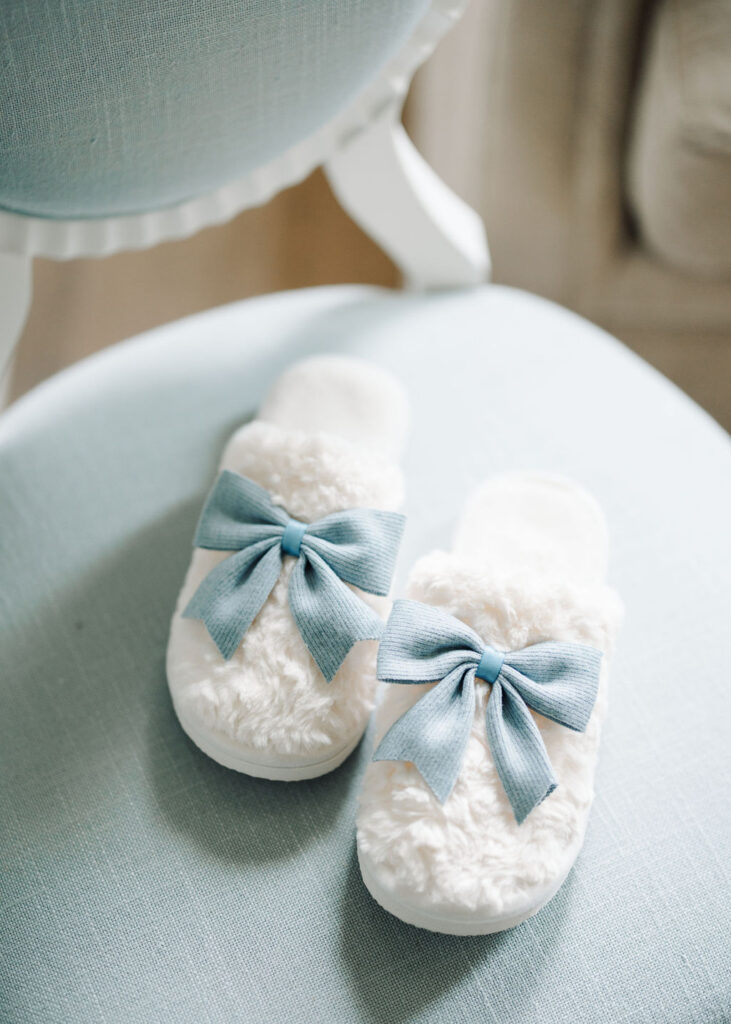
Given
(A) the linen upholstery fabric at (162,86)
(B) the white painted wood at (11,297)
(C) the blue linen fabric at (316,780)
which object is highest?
(A) the linen upholstery fabric at (162,86)

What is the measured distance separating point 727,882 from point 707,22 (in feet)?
2.50

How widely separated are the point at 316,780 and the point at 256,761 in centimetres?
5

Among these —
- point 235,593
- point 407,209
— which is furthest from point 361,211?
point 235,593

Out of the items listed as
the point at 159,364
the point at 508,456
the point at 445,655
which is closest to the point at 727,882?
the point at 445,655

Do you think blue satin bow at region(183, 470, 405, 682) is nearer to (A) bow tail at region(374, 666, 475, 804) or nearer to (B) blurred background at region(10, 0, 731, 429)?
(A) bow tail at region(374, 666, 475, 804)

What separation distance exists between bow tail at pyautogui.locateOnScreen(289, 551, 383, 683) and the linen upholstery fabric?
0.91ft

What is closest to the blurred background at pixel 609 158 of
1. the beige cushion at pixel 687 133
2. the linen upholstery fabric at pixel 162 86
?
the beige cushion at pixel 687 133

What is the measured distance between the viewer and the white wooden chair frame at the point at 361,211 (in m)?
0.60

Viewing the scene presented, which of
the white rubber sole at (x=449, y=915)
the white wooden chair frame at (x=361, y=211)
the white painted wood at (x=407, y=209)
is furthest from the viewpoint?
the white painted wood at (x=407, y=209)

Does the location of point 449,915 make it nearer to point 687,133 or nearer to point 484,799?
point 484,799

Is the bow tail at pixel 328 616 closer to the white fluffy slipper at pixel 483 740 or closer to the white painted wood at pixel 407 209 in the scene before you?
the white fluffy slipper at pixel 483 740

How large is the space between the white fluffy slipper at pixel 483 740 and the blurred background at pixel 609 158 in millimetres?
476

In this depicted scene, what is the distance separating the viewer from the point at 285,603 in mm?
539

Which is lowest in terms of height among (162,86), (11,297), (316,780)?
(316,780)
